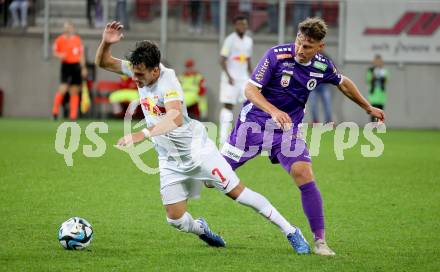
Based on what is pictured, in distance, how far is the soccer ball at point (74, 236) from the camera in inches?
288

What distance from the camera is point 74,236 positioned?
7305 mm

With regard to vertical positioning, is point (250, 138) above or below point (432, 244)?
above

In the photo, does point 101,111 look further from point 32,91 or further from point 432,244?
point 432,244

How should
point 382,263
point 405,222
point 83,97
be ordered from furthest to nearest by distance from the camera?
1. point 83,97
2. point 405,222
3. point 382,263

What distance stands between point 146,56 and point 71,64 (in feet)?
53.3

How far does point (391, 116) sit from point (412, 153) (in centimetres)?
871

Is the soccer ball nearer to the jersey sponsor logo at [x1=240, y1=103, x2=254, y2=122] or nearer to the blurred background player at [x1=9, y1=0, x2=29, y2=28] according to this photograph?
the jersey sponsor logo at [x1=240, y1=103, x2=254, y2=122]

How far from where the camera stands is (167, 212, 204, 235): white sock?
24.4 ft

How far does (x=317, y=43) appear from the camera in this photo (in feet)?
24.7

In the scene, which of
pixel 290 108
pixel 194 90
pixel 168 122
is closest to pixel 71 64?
pixel 194 90

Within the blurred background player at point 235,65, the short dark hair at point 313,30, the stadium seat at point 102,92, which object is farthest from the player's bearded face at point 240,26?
the short dark hair at point 313,30

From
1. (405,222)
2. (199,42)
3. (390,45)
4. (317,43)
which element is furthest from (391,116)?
(317,43)

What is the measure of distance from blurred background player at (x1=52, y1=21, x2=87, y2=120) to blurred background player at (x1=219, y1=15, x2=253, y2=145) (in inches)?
211

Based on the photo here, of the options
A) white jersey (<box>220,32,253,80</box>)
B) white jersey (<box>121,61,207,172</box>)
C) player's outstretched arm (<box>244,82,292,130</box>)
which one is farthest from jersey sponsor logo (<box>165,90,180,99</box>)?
white jersey (<box>220,32,253,80</box>)
